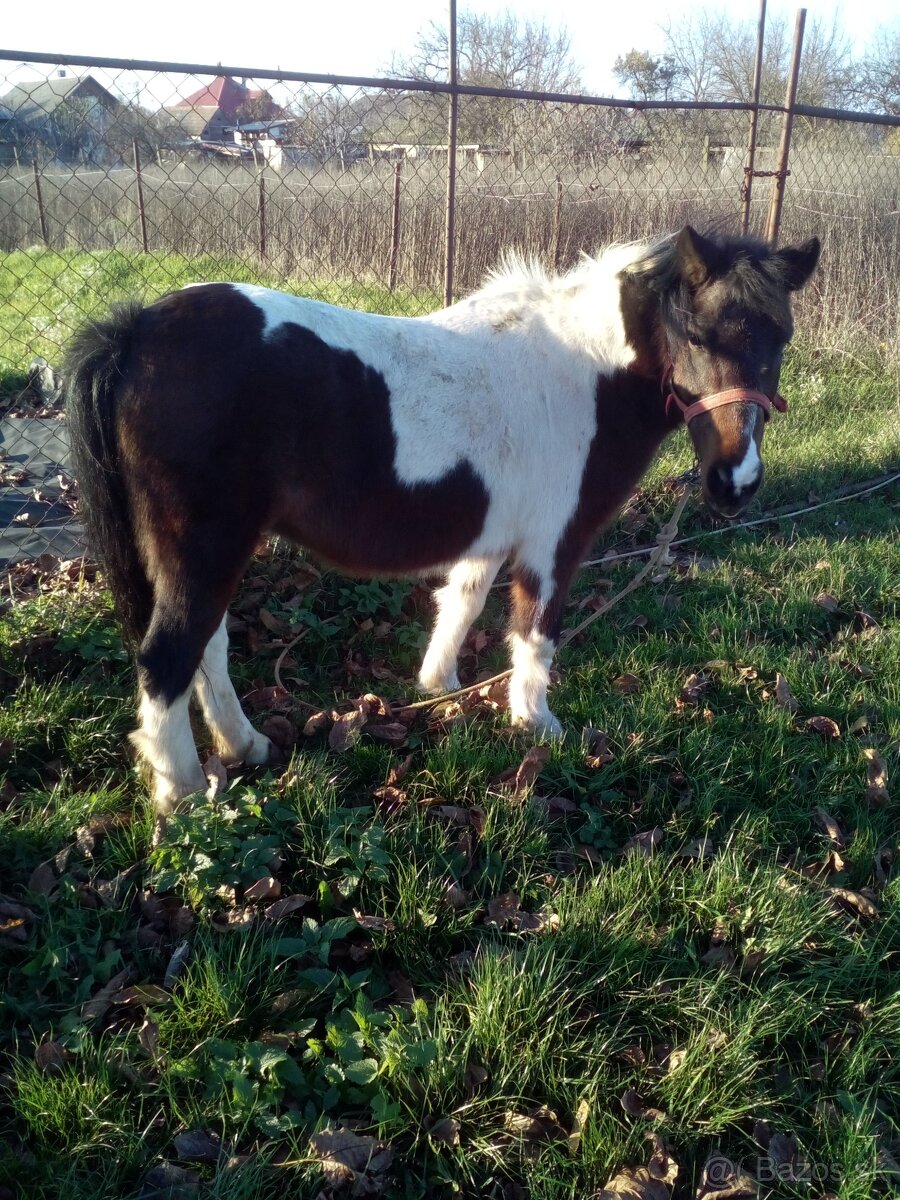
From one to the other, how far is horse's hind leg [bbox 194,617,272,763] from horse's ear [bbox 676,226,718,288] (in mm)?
2096

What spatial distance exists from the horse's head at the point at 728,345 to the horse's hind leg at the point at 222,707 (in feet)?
6.24

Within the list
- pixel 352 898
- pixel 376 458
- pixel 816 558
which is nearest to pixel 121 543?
pixel 376 458

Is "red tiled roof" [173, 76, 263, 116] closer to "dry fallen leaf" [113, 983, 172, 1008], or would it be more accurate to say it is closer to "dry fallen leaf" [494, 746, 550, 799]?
"dry fallen leaf" [494, 746, 550, 799]

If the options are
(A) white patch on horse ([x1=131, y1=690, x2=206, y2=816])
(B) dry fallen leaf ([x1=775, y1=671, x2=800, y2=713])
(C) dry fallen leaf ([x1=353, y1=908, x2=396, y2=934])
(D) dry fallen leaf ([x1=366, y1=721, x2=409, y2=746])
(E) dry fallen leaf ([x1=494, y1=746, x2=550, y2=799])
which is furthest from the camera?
(B) dry fallen leaf ([x1=775, y1=671, x2=800, y2=713])

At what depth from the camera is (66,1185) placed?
5.61ft

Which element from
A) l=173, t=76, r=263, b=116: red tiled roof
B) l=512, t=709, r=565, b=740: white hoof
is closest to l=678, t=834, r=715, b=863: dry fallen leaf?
l=512, t=709, r=565, b=740: white hoof

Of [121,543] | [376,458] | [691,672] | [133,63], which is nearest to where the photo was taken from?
[121,543]

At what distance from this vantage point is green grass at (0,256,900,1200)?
1881mm

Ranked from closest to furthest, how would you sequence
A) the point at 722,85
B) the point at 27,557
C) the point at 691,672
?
the point at 691,672 → the point at 27,557 → the point at 722,85

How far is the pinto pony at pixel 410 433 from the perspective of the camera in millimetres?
2523

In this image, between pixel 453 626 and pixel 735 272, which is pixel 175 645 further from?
pixel 735 272

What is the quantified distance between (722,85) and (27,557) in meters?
14.3

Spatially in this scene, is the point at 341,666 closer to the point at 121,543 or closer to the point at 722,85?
the point at 121,543

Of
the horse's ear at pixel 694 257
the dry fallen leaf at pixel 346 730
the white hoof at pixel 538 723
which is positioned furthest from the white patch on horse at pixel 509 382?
the dry fallen leaf at pixel 346 730
